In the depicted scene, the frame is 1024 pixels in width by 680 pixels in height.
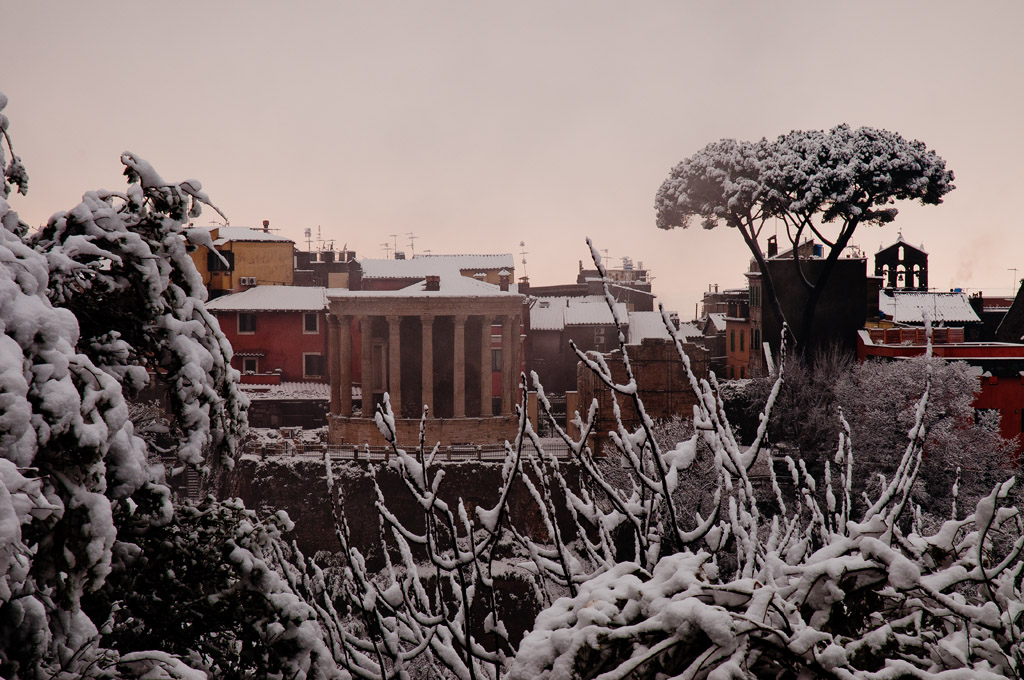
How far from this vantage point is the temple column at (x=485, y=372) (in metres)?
32.8

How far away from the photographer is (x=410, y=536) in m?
3.15

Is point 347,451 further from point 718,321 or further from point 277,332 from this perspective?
point 718,321

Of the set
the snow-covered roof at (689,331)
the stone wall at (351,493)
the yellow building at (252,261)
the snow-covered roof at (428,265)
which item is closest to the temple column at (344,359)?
the stone wall at (351,493)

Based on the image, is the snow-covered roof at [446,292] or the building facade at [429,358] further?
the snow-covered roof at [446,292]

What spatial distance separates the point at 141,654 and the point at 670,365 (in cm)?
2245


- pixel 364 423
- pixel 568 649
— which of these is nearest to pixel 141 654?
pixel 568 649

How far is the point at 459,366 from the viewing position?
31859mm

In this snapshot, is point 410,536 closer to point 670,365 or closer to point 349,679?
point 349,679

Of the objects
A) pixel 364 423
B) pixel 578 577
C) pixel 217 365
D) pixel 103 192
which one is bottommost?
pixel 364 423

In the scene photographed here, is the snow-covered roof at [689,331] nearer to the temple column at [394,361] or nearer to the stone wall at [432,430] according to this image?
the stone wall at [432,430]

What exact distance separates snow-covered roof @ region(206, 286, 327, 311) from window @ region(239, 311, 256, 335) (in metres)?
0.45

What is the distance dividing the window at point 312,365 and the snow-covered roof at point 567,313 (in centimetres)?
1120

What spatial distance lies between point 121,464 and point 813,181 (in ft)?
85.9

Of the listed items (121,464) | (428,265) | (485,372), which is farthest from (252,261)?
(121,464)
